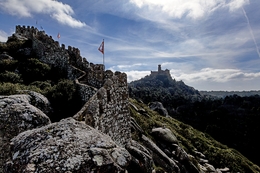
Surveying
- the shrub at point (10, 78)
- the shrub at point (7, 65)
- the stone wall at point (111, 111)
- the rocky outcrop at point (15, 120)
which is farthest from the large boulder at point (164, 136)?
the shrub at point (7, 65)

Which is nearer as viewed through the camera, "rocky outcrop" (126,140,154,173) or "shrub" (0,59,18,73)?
"rocky outcrop" (126,140,154,173)

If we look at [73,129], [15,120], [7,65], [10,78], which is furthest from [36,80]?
[73,129]

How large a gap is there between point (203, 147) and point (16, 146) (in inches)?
924

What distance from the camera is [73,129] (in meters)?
3.86

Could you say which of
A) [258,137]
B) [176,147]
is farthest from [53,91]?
[258,137]

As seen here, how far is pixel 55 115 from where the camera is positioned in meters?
13.4

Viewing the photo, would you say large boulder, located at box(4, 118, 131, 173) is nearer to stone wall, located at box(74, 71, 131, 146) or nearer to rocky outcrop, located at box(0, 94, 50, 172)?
stone wall, located at box(74, 71, 131, 146)

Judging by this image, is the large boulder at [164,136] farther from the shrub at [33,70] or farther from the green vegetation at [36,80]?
the shrub at [33,70]

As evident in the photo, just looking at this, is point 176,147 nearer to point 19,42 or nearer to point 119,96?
point 119,96

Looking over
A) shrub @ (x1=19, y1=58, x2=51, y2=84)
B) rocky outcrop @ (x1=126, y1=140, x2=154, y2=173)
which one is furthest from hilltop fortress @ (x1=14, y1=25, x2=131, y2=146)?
shrub @ (x1=19, y1=58, x2=51, y2=84)

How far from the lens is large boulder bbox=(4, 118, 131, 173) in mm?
3072

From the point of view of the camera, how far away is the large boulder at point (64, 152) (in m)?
3.07

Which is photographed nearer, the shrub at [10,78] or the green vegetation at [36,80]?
the green vegetation at [36,80]

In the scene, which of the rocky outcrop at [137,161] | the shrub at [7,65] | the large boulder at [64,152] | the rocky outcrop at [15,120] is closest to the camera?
the large boulder at [64,152]
